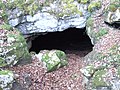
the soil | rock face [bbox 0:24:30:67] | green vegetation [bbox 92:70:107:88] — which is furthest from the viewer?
rock face [bbox 0:24:30:67]

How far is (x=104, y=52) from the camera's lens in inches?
342

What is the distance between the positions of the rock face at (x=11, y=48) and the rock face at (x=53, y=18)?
3.94 feet

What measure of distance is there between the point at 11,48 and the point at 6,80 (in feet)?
4.82

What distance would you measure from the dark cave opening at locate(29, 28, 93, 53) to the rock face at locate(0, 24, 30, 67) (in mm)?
4119

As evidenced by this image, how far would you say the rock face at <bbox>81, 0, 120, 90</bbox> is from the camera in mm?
7648

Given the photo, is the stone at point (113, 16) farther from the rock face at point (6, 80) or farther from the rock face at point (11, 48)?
the rock face at point (6, 80)

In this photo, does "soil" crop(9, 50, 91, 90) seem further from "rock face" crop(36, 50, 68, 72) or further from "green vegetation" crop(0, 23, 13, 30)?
"green vegetation" crop(0, 23, 13, 30)

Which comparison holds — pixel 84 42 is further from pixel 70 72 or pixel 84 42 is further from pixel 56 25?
pixel 70 72

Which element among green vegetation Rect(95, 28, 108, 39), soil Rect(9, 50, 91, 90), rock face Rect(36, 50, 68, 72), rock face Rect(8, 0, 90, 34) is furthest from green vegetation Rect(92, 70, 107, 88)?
rock face Rect(8, 0, 90, 34)

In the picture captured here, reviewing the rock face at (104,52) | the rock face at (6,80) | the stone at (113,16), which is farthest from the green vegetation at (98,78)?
the rock face at (6,80)

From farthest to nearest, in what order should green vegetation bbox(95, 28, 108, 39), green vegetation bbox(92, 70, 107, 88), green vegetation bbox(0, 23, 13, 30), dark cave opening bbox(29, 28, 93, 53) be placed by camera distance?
1. dark cave opening bbox(29, 28, 93, 53)
2. green vegetation bbox(95, 28, 108, 39)
3. green vegetation bbox(0, 23, 13, 30)
4. green vegetation bbox(92, 70, 107, 88)

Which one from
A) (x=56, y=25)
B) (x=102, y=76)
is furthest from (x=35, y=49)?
(x=102, y=76)

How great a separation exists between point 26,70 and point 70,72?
5.83 feet

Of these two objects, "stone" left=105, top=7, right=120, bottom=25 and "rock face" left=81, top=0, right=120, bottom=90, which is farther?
"stone" left=105, top=7, right=120, bottom=25
